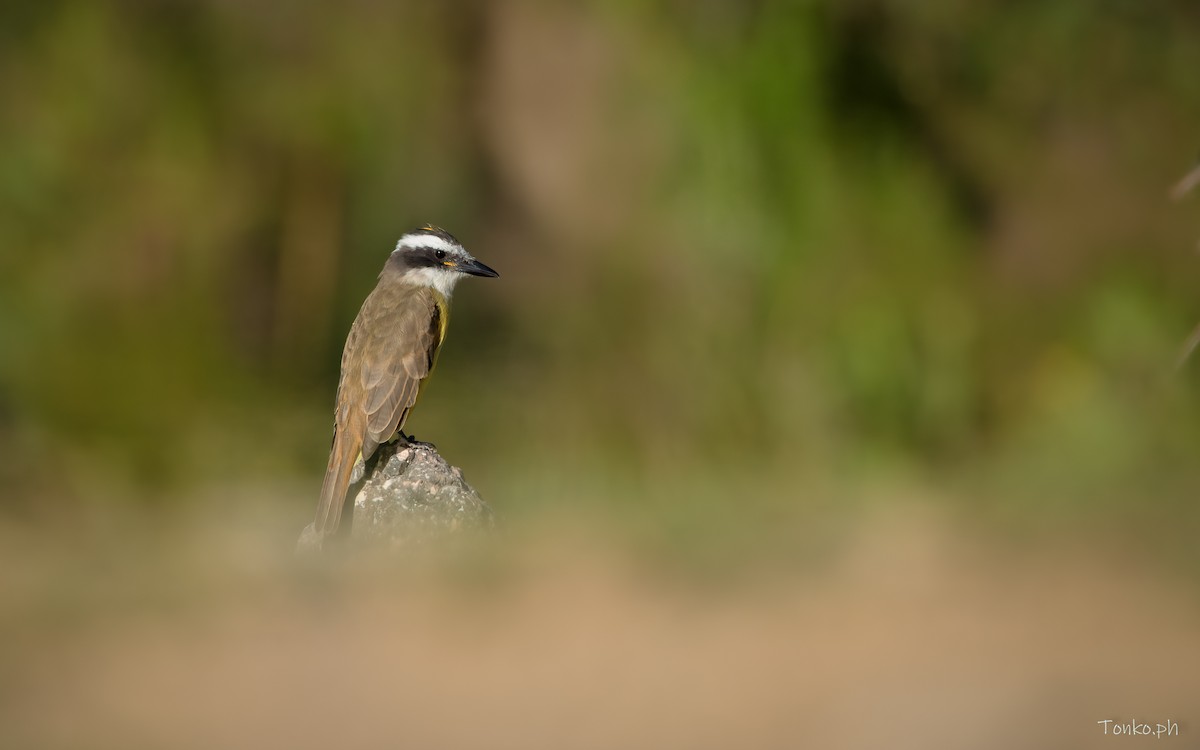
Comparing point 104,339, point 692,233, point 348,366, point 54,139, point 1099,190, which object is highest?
point 1099,190

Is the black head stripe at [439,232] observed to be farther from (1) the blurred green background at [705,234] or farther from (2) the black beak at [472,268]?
(1) the blurred green background at [705,234]

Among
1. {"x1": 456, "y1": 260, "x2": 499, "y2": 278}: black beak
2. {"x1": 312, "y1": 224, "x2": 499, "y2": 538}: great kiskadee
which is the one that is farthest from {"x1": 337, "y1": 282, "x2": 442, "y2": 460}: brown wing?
{"x1": 456, "y1": 260, "x2": 499, "y2": 278}: black beak

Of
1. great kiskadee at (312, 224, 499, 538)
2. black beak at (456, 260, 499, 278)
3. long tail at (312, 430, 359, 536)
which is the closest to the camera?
long tail at (312, 430, 359, 536)

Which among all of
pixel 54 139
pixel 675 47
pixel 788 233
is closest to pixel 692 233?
pixel 788 233

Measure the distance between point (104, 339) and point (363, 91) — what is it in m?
1.76

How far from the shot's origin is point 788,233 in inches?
249

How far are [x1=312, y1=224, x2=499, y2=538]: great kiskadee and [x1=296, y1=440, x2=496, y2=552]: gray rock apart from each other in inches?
8.4

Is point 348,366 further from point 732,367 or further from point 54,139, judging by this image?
point 54,139

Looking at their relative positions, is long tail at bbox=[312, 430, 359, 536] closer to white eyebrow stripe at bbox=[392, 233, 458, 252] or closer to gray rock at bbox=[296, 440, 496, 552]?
gray rock at bbox=[296, 440, 496, 552]

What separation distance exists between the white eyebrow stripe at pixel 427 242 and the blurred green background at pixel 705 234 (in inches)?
105

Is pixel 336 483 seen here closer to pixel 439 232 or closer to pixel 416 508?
pixel 416 508

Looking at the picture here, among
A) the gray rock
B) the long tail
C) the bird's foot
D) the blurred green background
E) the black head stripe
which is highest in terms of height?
the blurred green background

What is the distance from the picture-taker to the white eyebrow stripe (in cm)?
274

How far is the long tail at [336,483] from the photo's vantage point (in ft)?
6.75
